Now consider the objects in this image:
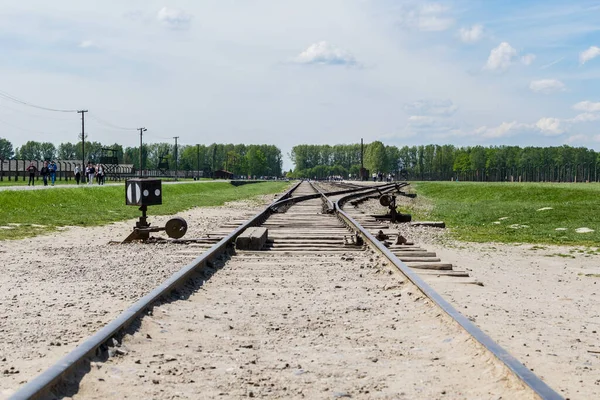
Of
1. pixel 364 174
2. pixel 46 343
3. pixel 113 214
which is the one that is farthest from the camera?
pixel 364 174

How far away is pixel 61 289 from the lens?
6863 millimetres

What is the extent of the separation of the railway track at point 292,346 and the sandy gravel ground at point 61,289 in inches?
13.7

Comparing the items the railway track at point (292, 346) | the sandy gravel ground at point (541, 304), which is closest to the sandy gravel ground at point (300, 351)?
the railway track at point (292, 346)

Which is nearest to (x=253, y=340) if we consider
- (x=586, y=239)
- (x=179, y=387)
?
(x=179, y=387)

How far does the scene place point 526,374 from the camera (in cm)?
356

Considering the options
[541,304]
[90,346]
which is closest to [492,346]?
[90,346]

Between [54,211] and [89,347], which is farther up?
[89,347]

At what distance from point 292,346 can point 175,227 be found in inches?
269

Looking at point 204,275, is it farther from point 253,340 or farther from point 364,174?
point 364,174

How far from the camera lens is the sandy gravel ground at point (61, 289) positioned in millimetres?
4480

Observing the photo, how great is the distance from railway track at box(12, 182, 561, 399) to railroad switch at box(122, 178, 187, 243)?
355cm

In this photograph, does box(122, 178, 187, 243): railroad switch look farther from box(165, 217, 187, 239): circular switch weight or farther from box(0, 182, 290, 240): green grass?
box(0, 182, 290, 240): green grass

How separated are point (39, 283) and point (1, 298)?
0.88 meters

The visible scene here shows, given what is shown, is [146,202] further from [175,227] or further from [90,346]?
[90,346]
